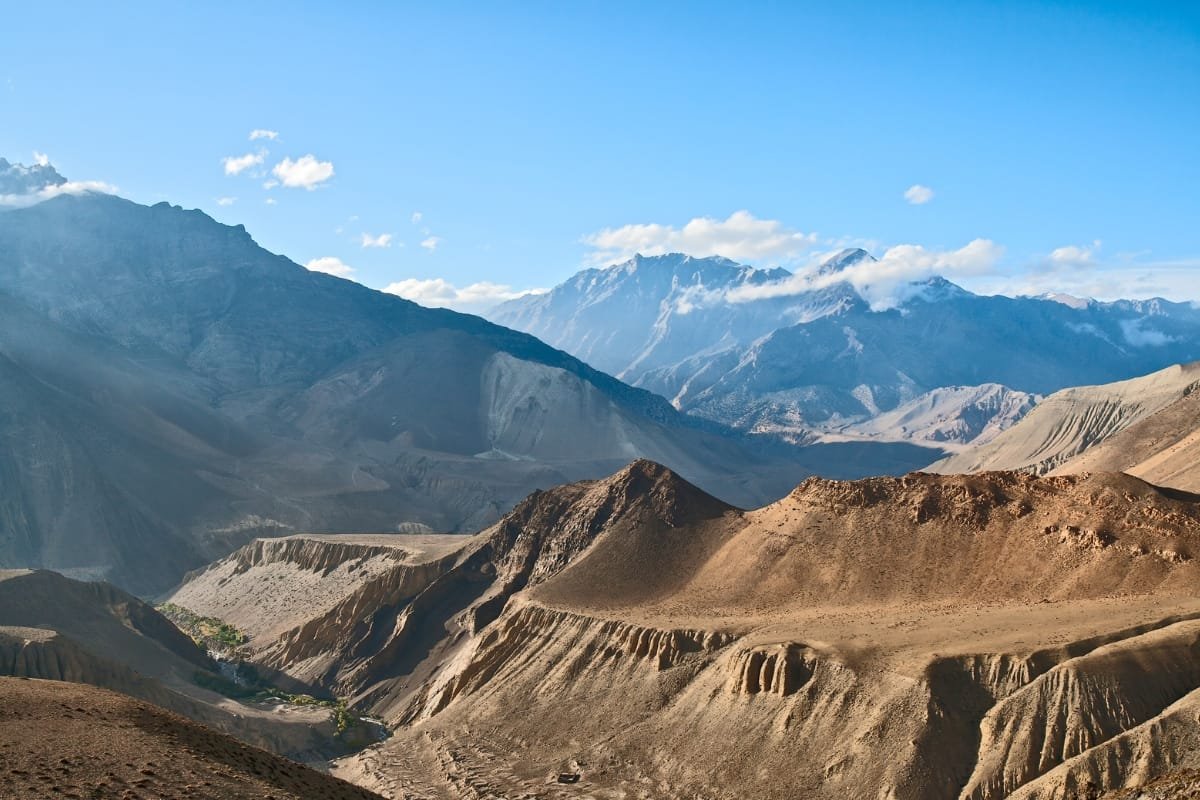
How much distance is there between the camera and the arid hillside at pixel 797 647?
43.4m

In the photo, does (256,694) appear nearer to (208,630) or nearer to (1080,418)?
(208,630)

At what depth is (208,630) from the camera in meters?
100

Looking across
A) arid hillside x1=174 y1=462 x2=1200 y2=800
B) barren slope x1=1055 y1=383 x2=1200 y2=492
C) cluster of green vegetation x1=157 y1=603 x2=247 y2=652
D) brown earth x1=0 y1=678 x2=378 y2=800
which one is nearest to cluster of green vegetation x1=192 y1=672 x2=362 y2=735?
arid hillside x1=174 y1=462 x2=1200 y2=800

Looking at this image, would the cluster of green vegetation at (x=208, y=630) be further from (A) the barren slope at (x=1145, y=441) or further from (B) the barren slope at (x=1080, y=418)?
(B) the barren slope at (x=1080, y=418)

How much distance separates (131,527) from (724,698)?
108 metres

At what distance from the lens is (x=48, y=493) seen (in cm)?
14375

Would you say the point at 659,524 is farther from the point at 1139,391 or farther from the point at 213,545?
the point at 1139,391

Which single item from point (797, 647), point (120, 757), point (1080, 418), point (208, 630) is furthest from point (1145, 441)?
point (120, 757)

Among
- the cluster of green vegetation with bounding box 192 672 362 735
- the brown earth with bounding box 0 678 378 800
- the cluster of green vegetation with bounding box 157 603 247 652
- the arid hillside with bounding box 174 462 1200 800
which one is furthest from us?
the cluster of green vegetation with bounding box 157 603 247 652

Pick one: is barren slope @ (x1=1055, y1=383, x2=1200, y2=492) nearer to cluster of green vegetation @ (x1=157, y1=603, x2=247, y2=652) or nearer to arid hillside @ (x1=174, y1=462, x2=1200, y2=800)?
arid hillside @ (x1=174, y1=462, x2=1200, y2=800)

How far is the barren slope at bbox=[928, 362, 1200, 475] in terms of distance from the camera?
16038cm

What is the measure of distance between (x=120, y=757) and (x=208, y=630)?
72.9 m

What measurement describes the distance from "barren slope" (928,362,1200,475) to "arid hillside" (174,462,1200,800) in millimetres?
95892

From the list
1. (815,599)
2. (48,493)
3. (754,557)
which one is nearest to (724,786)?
(815,599)
